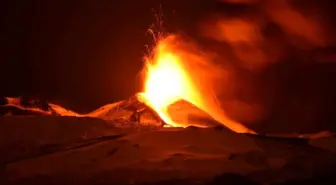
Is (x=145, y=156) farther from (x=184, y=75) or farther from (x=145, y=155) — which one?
(x=184, y=75)

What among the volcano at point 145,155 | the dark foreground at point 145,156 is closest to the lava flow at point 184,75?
the volcano at point 145,155

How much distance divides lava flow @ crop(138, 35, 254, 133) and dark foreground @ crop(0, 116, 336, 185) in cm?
523

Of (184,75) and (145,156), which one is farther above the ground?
(184,75)

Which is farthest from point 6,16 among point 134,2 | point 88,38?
point 134,2

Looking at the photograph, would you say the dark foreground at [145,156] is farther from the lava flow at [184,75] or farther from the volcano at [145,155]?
the lava flow at [184,75]

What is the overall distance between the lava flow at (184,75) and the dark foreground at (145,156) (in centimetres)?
523

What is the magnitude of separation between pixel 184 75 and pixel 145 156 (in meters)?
6.84

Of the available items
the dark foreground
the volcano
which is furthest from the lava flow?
the dark foreground

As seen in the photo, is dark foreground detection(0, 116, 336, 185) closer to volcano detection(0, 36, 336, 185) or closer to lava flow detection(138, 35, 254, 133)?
volcano detection(0, 36, 336, 185)

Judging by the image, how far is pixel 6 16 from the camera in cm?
1262

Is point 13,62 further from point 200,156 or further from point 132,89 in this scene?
point 200,156

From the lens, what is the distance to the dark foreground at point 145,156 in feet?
18.7

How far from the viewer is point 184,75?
1291 cm

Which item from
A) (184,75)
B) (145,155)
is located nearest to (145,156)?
(145,155)
